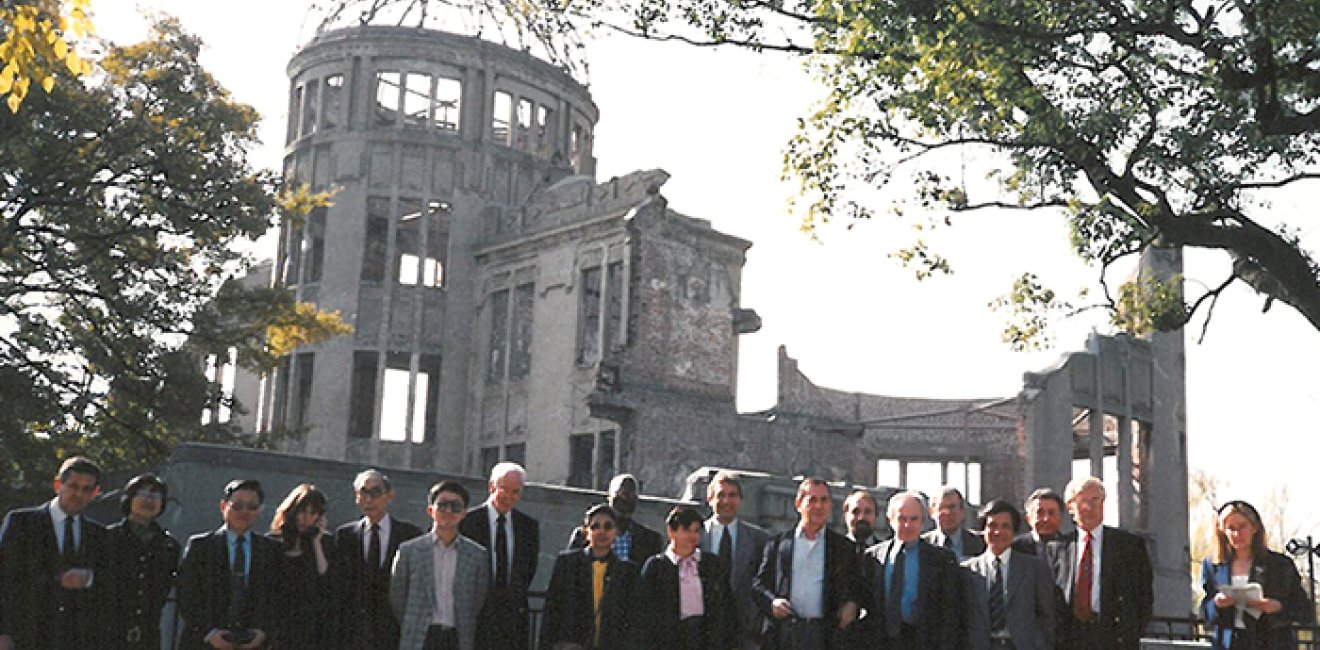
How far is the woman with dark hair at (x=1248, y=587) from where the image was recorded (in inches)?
332

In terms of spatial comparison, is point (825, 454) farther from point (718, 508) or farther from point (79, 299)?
point (718, 508)

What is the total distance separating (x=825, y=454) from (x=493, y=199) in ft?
39.1

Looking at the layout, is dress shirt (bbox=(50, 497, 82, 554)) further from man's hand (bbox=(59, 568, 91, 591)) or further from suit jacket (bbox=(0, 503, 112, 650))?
man's hand (bbox=(59, 568, 91, 591))

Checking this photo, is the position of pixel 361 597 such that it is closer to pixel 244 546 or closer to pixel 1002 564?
pixel 244 546

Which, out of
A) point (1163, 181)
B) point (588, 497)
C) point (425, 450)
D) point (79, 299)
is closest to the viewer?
point (588, 497)

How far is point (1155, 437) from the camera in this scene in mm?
37906

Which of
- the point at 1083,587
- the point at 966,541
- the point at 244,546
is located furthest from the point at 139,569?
the point at 966,541

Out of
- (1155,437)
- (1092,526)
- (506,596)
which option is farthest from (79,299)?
(1155,437)

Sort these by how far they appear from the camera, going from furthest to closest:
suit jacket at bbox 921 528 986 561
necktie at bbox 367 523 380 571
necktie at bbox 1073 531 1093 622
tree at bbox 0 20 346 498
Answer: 1. tree at bbox 0 20 346 498
2. suit jacket at bbox 921 528 986 561
3. necktie at bbox 367 523 380 571
4. necktie at bbox 1073 531 1093 622

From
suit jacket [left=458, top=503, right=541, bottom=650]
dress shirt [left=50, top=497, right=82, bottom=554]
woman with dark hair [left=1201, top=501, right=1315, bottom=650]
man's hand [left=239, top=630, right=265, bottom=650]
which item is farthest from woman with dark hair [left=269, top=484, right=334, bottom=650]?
woman with dark hair [left=1201, top=501, right=1315, bottom=650]

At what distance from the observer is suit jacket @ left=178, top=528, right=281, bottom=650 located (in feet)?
27.8

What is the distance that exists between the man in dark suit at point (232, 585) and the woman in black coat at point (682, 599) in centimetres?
221

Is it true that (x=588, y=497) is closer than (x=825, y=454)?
Yes

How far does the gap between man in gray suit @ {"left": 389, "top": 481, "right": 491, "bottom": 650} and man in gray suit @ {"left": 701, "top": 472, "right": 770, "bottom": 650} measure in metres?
1.63
